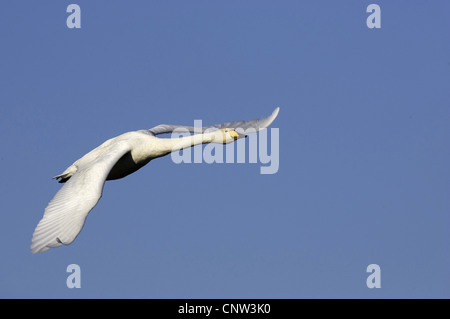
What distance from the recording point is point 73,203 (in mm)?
23156

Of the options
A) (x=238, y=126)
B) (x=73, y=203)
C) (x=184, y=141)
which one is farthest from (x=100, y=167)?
(x=238, y=126)

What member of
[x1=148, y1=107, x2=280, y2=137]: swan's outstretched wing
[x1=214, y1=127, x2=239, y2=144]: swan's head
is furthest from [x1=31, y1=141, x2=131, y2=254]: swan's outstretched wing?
[x1=148, y1=107, x2=280, y2=137]: swan's outstretched wing

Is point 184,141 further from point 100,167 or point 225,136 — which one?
point 100,167

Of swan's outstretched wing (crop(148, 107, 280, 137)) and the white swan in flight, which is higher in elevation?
swan's outstretched wing (crop(148, 107, 280, 137))

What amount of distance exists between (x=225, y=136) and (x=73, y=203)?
5.72m

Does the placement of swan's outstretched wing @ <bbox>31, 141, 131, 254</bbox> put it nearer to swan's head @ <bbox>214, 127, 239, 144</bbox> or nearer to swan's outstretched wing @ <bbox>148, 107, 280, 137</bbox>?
swan's head @ <bbox>214, 127, 239, 144</bbox>

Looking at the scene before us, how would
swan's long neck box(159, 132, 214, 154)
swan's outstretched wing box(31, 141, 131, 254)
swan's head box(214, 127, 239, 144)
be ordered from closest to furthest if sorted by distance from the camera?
1. swan's outstretched wing box(31, 141, 131, 254)
2. swan's long neck box(159, 132, 214, 154)
3. swan's head box(214, 127, 239, 144)

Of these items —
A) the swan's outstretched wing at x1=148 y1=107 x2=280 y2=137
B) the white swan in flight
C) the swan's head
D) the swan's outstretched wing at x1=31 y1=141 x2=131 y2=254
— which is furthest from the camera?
the swan's outstretched wing at x1=148 y1=107 x2=280 y2=137

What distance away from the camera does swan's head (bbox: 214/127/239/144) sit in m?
27.4

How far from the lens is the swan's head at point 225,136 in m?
27.4

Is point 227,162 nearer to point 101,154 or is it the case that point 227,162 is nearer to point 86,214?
point 101,154

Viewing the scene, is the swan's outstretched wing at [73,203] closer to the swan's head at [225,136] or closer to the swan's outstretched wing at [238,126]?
the swan's head at [225,136]

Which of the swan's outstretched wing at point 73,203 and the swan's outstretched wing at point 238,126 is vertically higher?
the swan's outstretched wing at point 238,126

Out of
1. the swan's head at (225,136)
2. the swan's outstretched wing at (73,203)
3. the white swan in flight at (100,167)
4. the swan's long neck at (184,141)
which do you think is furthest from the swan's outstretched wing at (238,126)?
the swan's outstretched wing at (73,203)
